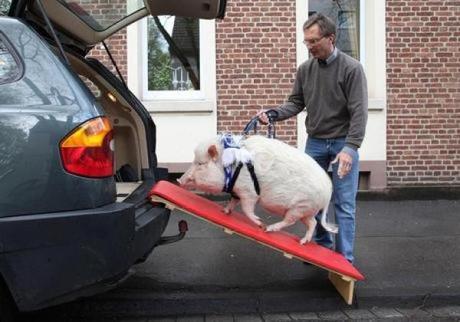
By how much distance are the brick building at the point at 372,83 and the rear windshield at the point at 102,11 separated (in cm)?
283

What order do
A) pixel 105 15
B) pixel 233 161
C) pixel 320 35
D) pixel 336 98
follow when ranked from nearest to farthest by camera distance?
pixel 233 161 < pixel 320 35 < pixel 336 98 < pixel 105 15

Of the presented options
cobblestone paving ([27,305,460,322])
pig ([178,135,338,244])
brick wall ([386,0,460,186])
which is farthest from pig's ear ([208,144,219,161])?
brick wall ([386,0,460,186])

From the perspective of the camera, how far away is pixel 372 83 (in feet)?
26.1

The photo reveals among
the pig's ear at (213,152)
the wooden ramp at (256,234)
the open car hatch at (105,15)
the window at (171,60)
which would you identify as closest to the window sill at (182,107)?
the window at (171,60)

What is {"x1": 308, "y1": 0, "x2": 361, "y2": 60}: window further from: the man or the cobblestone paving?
the cobblestone paving

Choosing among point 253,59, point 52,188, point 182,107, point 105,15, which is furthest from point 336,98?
point 182,107

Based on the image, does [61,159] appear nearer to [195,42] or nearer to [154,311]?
[154,311]

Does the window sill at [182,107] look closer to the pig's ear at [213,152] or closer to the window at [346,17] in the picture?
the window at [346,17]

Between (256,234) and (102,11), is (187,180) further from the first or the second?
(102,11)

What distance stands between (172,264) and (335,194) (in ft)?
4.96

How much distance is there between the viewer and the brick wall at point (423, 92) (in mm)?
7855

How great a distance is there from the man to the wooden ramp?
0.44 meters

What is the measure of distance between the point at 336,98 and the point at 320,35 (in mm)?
469

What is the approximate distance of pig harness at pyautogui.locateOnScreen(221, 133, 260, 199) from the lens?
145 inches
